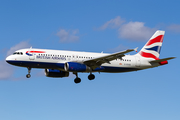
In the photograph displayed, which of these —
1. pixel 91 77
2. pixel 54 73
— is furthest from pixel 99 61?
pixel 54 73

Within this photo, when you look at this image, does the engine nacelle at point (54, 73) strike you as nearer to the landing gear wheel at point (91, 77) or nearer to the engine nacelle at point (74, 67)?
the landing gear wheel at point (91, 77)

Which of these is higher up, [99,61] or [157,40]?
[157,40]

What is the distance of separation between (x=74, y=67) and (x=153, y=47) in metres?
16.3

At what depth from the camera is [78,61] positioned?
5047cm

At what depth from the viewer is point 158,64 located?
181 ft

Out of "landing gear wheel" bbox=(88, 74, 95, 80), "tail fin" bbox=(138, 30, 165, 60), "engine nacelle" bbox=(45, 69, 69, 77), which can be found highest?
"tail fin" bbox=(138, 30, 165, 60)

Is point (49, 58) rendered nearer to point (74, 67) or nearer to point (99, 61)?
point (74, 67)

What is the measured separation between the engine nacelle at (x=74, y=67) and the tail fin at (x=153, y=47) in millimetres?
12007

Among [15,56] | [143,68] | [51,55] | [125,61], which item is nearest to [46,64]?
[51,55]

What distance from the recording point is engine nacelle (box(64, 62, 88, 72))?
49.1m

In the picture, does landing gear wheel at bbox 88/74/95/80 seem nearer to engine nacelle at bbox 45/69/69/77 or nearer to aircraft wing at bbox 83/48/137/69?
aircraft wing at bbox 83/48/137/69

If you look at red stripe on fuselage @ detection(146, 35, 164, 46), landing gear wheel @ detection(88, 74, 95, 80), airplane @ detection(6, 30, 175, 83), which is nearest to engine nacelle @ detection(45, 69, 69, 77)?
airplane @ detection(6, 30, 175, 83)

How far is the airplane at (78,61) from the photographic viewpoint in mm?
48531

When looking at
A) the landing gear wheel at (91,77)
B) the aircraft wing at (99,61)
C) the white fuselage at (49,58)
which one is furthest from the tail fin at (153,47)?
the landing gear wheel at (91,77)
